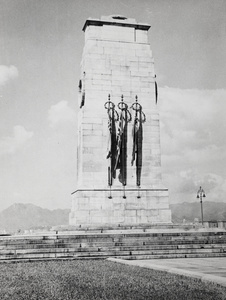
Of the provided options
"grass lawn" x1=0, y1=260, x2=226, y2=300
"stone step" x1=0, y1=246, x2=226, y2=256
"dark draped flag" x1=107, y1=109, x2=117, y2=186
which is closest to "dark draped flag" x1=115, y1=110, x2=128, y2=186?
"dark draped flag" x1=107, y1=109, x2=117, y2=186

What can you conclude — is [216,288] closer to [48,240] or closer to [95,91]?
[48,240]

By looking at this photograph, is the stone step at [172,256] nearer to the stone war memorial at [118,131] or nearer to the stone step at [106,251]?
the stone step at [106,251]

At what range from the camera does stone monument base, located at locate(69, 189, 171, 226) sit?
17.0 m

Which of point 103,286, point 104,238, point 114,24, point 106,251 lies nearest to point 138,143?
point 114,24

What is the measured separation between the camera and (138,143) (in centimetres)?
1845

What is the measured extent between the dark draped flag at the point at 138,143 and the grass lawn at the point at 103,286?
34.1ft

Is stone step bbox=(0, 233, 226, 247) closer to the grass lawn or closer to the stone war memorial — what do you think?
the stone war memorial

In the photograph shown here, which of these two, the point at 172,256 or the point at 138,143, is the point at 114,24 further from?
the point at 172,256

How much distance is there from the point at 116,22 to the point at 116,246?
12.0m

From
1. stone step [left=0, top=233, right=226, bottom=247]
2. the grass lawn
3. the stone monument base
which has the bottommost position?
the grass lawn

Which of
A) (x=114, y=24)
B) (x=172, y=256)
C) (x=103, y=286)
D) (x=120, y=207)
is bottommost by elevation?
(x=172, y=256)

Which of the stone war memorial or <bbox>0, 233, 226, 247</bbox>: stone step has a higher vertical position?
the stone war memorial

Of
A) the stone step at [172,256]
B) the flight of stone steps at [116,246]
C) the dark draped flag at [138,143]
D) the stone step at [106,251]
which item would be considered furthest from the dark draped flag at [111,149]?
the stone step at [172,256]

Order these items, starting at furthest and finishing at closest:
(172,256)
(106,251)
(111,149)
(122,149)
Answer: (122,149) < (111,149) < (106,251) < (172,256)
